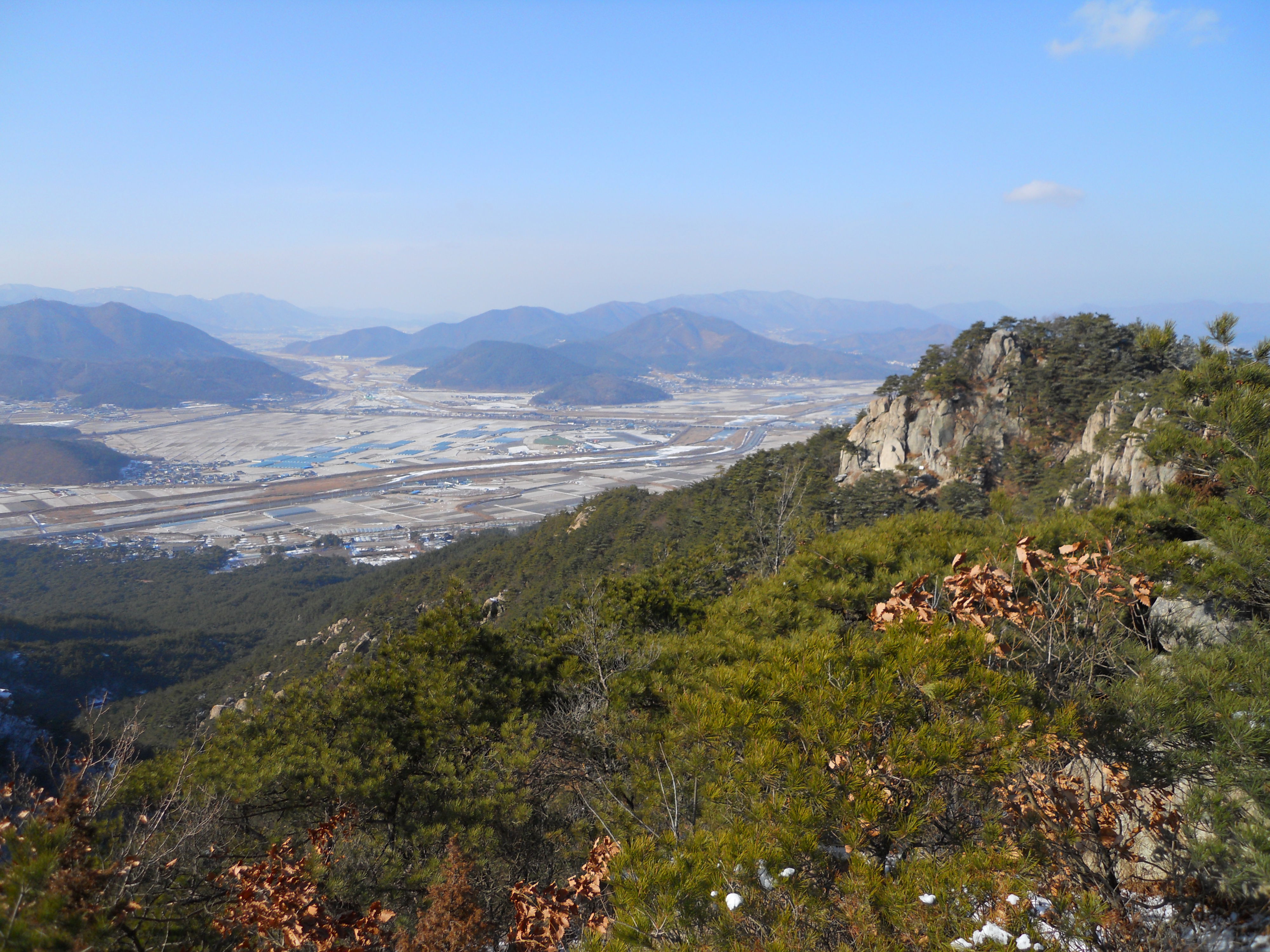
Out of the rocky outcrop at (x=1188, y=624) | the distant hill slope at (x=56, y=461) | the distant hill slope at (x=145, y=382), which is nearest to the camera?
the rocky outcrop at (x=1188, y=624)

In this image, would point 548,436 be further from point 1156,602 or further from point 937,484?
point 1156,602

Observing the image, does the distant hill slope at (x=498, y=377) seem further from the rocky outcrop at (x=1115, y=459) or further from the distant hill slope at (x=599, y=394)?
the rocky outcrop at (x=1115, y=459)

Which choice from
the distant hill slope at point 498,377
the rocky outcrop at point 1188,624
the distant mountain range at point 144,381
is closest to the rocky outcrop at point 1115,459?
the rocky outcrop at point 1188,624

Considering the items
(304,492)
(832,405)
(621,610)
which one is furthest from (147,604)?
(832,405)

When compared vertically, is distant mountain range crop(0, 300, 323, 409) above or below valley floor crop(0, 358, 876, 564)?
above

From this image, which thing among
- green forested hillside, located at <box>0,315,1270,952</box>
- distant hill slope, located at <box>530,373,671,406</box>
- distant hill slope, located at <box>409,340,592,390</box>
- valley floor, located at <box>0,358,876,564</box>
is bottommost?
valley floor, located at <box>0,358,876,564</box>

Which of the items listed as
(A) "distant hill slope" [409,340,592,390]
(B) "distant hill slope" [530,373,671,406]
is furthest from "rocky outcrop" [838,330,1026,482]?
(A) "distant hill slope" [409,340,592,390]

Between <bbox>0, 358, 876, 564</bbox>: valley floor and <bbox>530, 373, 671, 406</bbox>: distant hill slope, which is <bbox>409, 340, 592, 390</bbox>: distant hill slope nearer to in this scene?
<bbox>530, 373, 671, 406</bbox>: distant hill slope
